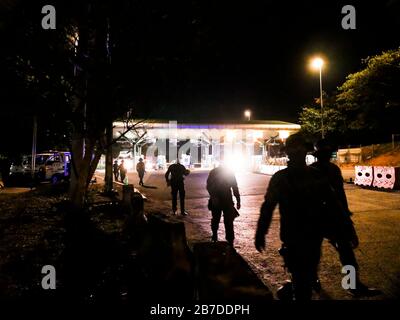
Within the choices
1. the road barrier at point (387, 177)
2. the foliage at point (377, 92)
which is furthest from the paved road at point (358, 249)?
the foliage at point (377, 92)

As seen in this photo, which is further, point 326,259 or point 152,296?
point 326,259

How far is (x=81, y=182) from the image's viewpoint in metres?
8.24

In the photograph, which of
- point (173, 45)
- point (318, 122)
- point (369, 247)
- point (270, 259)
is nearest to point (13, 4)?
point (173, 45)

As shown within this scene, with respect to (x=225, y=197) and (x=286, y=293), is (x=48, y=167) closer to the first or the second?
(x=225, y=197)

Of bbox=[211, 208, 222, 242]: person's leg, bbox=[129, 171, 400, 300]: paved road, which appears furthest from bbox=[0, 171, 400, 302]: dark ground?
bbox=[211, 208, 222, 242]: person's leg

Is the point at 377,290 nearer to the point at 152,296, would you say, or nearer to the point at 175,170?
the point at 152,296

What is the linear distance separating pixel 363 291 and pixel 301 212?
6.35 feet

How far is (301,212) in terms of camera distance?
2.95 m

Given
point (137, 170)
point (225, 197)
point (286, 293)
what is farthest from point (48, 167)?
point (286, 293)

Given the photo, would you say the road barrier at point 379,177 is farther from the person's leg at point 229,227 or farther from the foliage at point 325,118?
the foliage at point 325,118

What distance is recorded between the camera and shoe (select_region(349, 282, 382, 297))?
3968 millimetres

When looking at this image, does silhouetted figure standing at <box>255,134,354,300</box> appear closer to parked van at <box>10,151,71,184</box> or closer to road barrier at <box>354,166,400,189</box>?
road barrier at <box>354,166,400,189</box>
